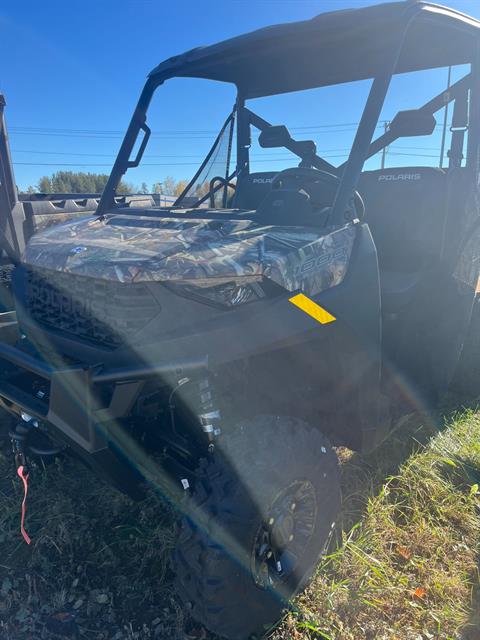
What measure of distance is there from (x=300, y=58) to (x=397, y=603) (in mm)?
2845

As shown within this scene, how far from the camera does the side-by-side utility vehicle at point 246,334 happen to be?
5.98 feet

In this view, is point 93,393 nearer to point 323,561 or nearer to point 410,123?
point 323,561

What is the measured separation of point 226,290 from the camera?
1871mm

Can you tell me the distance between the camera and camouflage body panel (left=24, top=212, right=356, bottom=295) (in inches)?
71.4

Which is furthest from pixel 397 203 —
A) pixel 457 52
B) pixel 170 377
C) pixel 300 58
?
pixel 170 377

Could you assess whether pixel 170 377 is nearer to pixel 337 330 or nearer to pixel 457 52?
pixel 337 330

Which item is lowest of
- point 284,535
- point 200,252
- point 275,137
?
point 284,535

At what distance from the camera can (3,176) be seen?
5602mm

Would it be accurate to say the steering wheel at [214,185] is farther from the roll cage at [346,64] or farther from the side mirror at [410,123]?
the side mirror at [410,123]

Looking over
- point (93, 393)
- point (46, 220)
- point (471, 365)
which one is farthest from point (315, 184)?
point (46, 220)

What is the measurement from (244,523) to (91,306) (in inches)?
40.1

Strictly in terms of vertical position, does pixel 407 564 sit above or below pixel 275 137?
below

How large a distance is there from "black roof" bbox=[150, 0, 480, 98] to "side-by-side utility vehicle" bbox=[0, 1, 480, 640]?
0.01 m

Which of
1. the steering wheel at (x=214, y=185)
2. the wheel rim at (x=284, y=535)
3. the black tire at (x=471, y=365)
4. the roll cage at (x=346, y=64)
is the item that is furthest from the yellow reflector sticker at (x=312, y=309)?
the black tire at (x=471, y=365)
